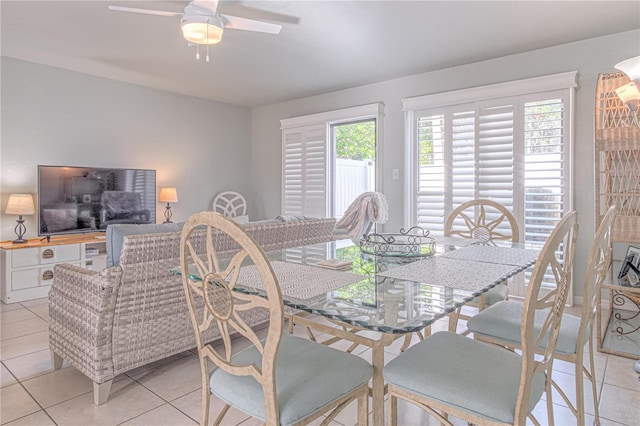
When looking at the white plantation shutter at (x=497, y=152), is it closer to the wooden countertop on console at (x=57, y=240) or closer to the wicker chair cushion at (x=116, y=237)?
the wicker chair cushion at (x=116, y=237)

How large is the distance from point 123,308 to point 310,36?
258cm

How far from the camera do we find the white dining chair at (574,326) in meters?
1.42

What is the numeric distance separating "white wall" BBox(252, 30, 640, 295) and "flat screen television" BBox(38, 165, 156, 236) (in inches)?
74.7

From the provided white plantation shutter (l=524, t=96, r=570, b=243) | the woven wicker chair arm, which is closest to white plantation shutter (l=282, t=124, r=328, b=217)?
white plantation shutter (l=524, t=96, r=570, b=243)

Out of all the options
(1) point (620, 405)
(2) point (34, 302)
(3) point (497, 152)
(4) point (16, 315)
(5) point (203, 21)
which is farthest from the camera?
(3) point (497, 152)

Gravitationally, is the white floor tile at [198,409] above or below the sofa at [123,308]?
below

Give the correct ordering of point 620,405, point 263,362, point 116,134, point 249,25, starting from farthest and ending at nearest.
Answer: point 116,134
point 249,25
point 620,405
point 263,362

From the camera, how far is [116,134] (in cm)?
465

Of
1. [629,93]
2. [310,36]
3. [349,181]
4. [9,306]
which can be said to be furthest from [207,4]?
[349,181]

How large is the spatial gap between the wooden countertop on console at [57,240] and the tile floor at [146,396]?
1.39 metres

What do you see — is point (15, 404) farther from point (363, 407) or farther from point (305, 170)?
point (305, 170)

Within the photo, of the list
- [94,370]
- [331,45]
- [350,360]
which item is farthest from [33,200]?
[350,360]

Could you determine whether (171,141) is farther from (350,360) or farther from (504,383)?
(504,383)

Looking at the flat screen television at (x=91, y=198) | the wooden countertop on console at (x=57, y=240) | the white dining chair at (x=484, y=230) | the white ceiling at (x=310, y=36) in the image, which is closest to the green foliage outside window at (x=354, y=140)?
the white ceiling at (x=310, y=36)
